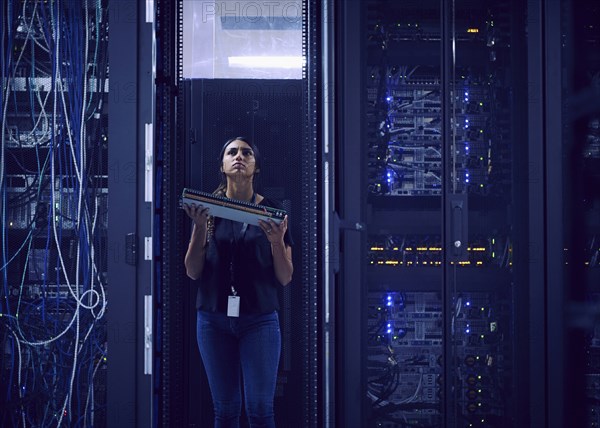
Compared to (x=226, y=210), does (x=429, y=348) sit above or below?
below

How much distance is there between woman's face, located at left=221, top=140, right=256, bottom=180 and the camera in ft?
7.54

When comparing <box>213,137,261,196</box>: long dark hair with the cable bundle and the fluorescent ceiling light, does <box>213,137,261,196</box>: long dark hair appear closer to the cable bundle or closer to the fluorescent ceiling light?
the fluorescent ceiling light

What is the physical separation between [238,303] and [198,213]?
383 millimetres

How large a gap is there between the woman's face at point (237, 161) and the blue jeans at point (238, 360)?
568mm

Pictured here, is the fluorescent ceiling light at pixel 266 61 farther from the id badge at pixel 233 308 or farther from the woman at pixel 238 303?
the id badge at pixel 233 308

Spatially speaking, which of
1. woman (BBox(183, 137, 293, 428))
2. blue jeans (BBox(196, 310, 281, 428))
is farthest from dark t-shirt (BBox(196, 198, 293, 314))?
blue jeans (BBox(196, 310, 281, 428))

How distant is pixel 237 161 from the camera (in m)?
2.30

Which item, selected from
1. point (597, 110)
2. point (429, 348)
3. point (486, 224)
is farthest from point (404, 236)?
point (597, 110)

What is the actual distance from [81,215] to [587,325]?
2041 mm

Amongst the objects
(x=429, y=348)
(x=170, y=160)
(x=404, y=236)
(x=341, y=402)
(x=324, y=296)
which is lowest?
(x=341, y=402)

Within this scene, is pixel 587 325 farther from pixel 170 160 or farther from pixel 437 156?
pixel 170 160

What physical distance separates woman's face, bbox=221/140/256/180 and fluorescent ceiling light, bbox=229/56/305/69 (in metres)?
0.32

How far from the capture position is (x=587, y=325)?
2.24m

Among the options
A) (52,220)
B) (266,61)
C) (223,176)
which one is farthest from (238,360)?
(266,61)
